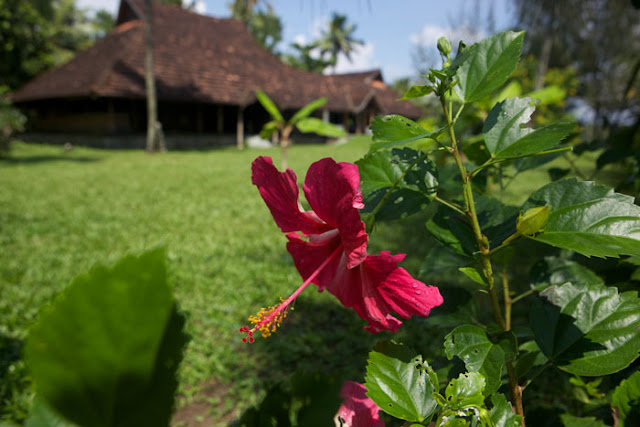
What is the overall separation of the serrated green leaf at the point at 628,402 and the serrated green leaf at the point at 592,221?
12 centimetres

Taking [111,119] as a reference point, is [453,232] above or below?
below

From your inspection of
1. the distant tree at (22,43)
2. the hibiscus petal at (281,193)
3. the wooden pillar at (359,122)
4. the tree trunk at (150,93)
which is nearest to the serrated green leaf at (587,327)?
the hibiscus petal at (281,193)

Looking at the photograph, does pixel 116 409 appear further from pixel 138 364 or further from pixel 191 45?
pixel 191 45

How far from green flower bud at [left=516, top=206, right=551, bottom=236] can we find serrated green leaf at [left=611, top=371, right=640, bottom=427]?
0.53 feet

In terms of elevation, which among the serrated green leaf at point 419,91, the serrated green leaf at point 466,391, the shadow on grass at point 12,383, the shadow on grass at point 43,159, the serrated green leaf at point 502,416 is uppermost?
the serrated green leaf at point 419,91

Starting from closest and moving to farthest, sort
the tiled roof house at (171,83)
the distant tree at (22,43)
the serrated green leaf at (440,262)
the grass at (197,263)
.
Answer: the serrated green leaf at (440,262)
the grass at (197,263)
the tiled roof house at (171,83)
the distant tree at (22,43)

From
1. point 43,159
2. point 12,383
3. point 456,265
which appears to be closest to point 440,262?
point 456,265

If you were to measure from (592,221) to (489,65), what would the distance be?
208 mm

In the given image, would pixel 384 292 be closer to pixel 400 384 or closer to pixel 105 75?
pixel 400 384

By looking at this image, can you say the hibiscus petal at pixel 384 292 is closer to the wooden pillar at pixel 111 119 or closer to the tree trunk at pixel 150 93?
the tree trunk at pixel 150 93

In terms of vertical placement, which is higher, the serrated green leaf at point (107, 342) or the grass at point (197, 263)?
the serrated green leaf at point (107, 342)

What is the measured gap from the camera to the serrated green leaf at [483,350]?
1.43 feet

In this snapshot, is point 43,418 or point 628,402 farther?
point 628,402

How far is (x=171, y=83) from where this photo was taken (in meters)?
12.1
